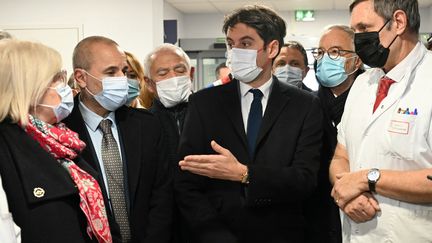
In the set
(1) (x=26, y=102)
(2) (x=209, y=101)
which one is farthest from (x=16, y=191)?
(2) (x=209, y=101)

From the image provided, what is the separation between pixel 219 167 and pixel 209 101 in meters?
0.40

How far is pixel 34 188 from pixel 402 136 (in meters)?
1.30

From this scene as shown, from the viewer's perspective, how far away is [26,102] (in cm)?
146

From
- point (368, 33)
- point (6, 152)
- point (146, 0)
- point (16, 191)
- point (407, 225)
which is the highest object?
point (146, 0)

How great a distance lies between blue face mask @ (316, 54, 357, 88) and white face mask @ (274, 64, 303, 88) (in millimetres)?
560

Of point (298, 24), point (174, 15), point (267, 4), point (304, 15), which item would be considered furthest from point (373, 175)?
point (298, 24)

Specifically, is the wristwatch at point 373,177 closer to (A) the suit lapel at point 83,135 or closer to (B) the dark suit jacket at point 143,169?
(B) the dark suit jacket at point 143,169

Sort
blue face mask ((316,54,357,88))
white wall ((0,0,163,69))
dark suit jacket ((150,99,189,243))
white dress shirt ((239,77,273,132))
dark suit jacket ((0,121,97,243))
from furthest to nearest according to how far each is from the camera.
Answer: white wall ((0,0,163,69)) < blue face mask ((316,54,357,88)) < dark suit jacket ((150,99,189,243)) < white dress shirt ((239,77,273,132)) < dark suit jacket ((0,121,97,243))

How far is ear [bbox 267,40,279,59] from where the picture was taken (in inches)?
81.8

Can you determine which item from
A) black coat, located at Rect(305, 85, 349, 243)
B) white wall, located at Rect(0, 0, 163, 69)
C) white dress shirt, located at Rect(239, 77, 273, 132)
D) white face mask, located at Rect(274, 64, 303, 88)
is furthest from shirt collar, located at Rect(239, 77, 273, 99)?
white wall, located at Rect(0, 0, 163, 69)

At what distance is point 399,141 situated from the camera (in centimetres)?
158

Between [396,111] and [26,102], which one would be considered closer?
[26,102]

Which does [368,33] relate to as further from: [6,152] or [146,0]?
[146,0]

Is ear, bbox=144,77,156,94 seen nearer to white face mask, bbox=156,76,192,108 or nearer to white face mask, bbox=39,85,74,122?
white face mask, bbox=156,76,192,108
